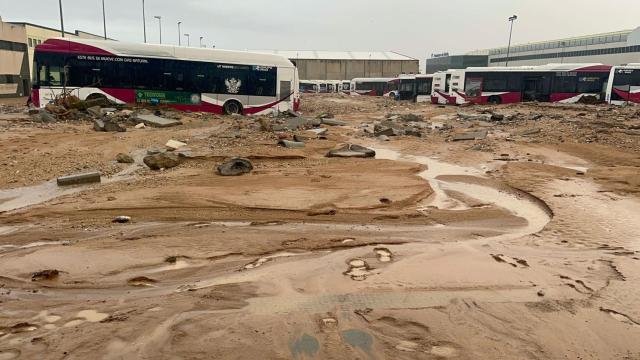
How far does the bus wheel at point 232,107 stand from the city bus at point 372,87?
123 feet

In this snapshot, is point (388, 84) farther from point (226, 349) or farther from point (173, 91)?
point (226, 349)

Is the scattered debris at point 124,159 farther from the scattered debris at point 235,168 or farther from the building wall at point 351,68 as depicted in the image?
the building wall at point 351,68

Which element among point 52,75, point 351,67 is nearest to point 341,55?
point 351,67

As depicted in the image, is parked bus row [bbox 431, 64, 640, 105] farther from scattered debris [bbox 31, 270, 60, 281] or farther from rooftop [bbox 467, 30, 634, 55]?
rooftop [bbox 467, 30, 634, 55]

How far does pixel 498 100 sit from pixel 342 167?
26862 millimetres

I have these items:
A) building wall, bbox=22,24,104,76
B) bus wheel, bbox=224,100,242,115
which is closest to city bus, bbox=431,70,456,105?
bus wheel, bbox=224,100,242,115

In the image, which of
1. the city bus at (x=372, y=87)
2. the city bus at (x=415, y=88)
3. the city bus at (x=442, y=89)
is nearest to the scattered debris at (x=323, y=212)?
the city bus at (x=442, y=89)

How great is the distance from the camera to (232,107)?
23.6 m

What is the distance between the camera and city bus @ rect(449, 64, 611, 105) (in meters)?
31.7

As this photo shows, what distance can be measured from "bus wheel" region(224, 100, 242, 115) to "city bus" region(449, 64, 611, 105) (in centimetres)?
1923

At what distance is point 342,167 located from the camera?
11.4 metres

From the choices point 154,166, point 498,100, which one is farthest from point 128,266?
point 498,100

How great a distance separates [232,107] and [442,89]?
21.3 m

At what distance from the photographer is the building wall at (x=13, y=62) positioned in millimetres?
Answer: 39469
